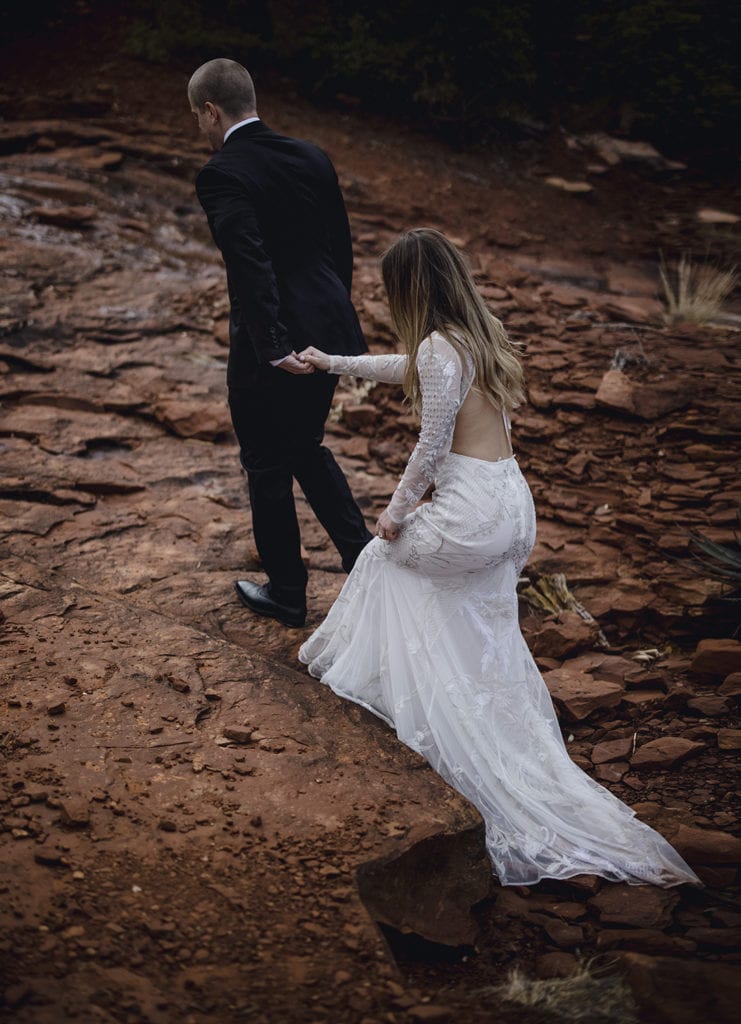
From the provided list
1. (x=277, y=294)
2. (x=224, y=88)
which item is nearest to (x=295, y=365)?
(x=277, y=294)

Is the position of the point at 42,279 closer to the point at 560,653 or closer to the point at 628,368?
the point at 628,368

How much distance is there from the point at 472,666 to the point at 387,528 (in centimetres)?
65

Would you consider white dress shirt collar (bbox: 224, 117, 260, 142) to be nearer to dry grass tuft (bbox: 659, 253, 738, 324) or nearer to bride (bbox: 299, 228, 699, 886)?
bride (bbox: 299, 228, 699, 886)

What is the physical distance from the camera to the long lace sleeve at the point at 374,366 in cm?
340

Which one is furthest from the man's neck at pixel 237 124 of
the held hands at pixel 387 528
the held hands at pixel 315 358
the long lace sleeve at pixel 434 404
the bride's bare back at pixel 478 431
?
the held hands at pixel 387 528

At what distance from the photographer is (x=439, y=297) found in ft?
9.85

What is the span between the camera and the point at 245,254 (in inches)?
128

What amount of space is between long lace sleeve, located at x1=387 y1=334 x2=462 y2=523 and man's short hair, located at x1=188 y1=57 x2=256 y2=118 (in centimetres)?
139

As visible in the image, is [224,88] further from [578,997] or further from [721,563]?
[721,563]

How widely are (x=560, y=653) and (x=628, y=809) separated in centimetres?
133

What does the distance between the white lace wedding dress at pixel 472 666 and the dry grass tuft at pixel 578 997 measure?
0.64 metres

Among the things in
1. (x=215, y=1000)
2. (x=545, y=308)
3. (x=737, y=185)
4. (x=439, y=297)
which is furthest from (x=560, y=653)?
(x=737, y=185)

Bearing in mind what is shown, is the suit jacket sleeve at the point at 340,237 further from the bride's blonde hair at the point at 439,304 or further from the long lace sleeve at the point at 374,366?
the bride's blonde hair at the point at 439,304

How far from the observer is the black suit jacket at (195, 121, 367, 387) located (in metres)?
3.27
